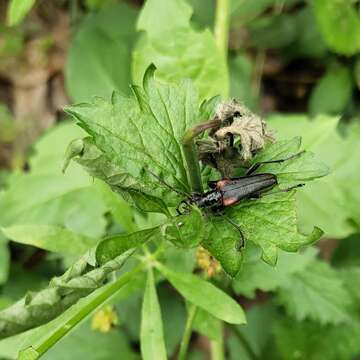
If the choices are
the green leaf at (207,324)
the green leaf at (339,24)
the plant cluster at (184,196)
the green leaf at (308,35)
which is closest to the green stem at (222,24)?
the plant cluster at (184,196)

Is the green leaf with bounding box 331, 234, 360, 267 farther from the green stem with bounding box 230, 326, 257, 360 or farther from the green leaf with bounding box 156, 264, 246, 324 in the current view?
the green leaf with bounding box 156, 264, 246, 324

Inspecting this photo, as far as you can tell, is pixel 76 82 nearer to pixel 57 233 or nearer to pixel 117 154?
pixel 57 233

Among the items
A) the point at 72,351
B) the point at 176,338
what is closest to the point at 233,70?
the point at 176,338

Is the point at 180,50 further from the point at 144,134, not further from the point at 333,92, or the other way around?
the point at 333,92

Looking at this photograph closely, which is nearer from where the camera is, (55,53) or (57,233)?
(57,233)

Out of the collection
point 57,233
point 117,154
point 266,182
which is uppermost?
point 117,154

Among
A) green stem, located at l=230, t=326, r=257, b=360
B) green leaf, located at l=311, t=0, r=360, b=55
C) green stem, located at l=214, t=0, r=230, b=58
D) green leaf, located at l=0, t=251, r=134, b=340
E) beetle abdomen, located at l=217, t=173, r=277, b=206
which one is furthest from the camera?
green leaf, located at l=311, t=0, r=360, b=55

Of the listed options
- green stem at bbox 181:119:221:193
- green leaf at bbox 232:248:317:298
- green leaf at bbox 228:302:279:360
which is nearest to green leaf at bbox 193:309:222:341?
green leaf at bbox 232:248:317:298

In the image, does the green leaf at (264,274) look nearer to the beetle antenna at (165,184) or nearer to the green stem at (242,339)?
the green stem at (242,339)
